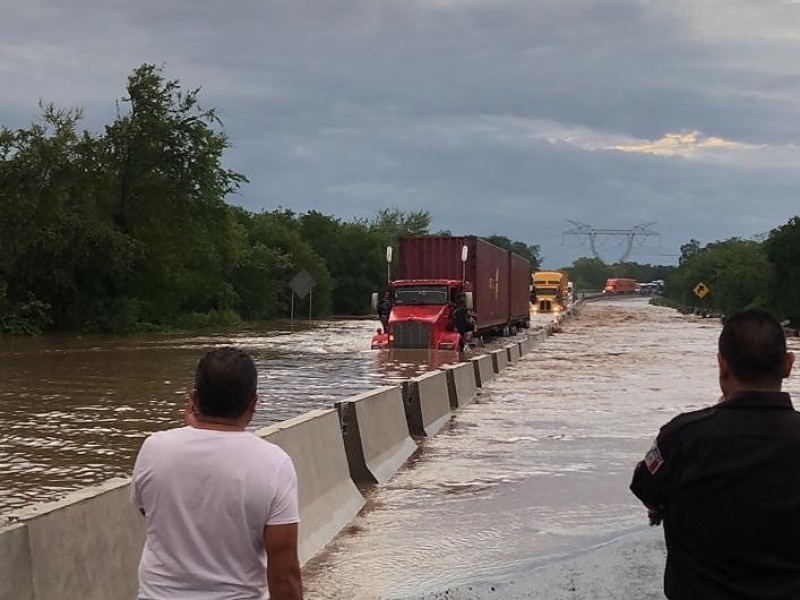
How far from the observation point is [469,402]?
1798cm

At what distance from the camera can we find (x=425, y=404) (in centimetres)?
1394

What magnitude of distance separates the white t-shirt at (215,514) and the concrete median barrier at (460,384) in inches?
513

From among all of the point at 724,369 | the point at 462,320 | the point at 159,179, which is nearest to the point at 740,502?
the point at 724,369

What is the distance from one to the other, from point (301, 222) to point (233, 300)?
37.1 m

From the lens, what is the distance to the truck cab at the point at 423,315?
28922 mm

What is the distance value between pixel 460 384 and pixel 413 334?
1133cm

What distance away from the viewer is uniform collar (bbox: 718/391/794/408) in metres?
3.07

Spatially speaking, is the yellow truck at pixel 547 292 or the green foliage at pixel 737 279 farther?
the yellow truck at pixel 547 292

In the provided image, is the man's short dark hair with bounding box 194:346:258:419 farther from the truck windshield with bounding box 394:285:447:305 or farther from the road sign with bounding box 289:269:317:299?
the road sign with bounding box 289:269:317:299

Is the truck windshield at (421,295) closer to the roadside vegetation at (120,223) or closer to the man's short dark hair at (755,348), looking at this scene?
the roadside vegetation at (120,223)

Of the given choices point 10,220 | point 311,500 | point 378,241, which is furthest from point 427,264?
point 378,241

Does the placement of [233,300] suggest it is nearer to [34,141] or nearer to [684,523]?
[34,141]

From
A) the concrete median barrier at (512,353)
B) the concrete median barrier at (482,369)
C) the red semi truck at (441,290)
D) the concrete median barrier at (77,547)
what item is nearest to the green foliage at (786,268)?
the red semi truck at (441,290)

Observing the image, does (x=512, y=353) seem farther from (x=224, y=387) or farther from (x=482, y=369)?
(x=224, y=387)
